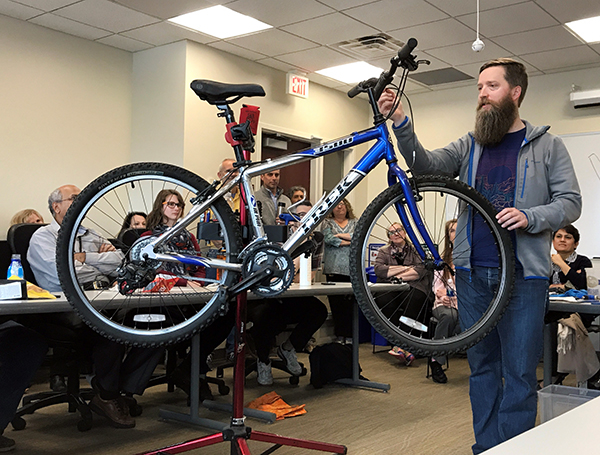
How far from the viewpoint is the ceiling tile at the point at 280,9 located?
4734 millimetres

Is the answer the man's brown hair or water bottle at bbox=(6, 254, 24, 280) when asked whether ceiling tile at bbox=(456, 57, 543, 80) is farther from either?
water bottle at bbox=(6, 254, 24, 280)

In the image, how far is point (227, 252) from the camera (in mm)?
1835

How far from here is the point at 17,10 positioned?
4934mm

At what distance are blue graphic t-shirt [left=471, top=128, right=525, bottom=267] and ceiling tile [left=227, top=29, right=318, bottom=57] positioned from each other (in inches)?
145

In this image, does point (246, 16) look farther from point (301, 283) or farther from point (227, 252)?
point (227, 252)

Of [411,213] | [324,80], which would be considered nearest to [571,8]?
[324,80]

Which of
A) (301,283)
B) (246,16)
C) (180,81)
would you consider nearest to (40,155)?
(180,81)

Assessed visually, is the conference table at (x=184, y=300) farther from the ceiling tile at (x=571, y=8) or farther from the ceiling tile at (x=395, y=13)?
the ceiling tile at (x=571, y=8)

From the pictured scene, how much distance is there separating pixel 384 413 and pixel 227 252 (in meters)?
1.95

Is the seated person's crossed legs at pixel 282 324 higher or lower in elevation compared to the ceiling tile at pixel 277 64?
lower

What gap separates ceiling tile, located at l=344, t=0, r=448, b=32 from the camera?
4.73 metres

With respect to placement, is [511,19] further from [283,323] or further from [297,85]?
[283,323]

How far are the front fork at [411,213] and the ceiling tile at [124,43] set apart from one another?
4475 millimetres

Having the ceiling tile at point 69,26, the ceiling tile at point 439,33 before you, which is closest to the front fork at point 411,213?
the ceiling tile at point 439,33
